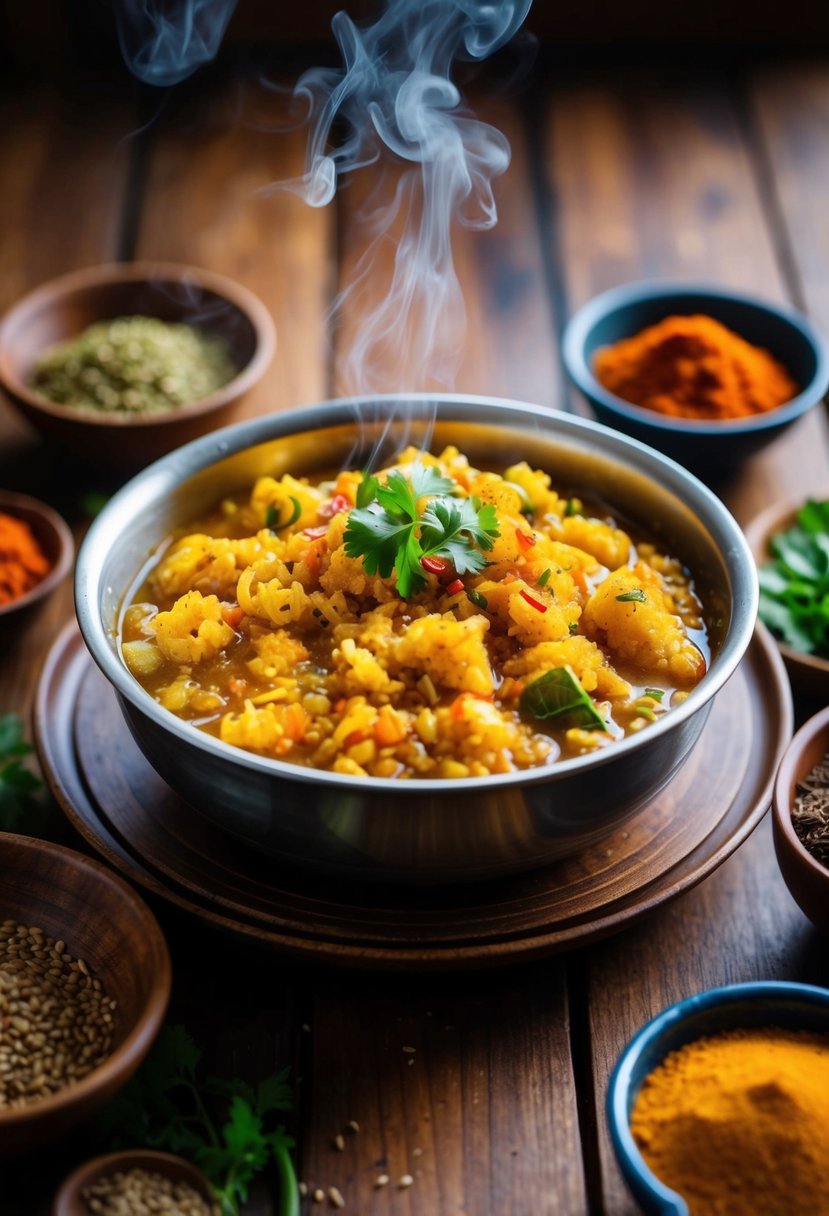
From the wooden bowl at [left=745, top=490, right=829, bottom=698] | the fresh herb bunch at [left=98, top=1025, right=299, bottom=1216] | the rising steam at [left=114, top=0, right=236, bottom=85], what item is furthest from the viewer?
the rising steam at [left=114, top=0, right=236, bottom=85]

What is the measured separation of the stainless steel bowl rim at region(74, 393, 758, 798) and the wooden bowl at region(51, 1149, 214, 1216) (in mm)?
834

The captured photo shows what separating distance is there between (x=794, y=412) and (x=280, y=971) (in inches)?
110

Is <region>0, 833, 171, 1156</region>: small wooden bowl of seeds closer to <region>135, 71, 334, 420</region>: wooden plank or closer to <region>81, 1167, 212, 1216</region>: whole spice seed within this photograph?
<region>81, 1167, 212, 1216</region>: whole spice seed

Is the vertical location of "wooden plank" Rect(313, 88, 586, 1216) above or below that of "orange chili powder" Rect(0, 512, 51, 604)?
below

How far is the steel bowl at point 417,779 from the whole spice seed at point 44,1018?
49cm

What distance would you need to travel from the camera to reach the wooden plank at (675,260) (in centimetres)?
329

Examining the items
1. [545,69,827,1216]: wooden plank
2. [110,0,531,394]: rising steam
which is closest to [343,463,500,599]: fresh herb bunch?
[545,69,827,1216]: wooden plank

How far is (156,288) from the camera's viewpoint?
558 cm

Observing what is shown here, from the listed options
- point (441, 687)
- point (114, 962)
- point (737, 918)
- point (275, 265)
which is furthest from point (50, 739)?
point (275, 265)

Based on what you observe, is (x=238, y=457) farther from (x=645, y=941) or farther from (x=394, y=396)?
(x=645, y=941)

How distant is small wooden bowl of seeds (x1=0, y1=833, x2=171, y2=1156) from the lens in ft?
8.96

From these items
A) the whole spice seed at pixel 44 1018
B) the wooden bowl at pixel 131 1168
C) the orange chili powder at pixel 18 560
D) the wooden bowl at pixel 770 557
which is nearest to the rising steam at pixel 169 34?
the orange chili powder at pixel 18 560

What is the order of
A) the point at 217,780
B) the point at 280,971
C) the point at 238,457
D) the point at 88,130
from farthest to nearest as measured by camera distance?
the point at 88,130
the point at 238,457
the point at 280,971
the point at 217,780

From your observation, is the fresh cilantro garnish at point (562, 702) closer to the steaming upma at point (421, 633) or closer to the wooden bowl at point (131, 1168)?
the steaming upma at point (421, 633)
